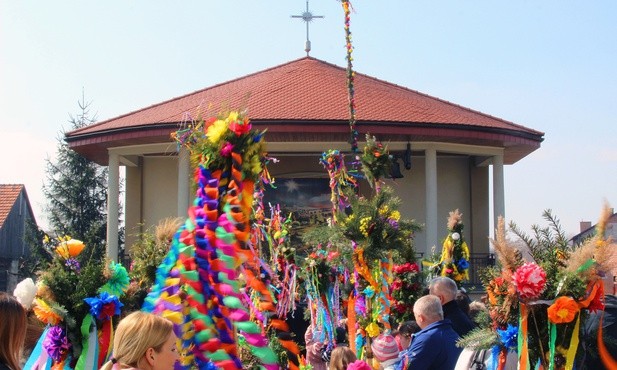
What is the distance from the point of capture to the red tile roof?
37681 mm

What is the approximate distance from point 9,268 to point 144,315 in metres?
36.6

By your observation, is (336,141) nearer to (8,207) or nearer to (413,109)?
(413,109)

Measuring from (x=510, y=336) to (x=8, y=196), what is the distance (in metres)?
36.6

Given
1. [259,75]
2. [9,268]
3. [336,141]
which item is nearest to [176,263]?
[336,141]

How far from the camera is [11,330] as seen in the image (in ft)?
12.5

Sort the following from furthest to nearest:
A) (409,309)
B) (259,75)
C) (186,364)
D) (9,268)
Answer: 1. (9,268)
2. (259,75)
3. (409,309)
4. (186,364)

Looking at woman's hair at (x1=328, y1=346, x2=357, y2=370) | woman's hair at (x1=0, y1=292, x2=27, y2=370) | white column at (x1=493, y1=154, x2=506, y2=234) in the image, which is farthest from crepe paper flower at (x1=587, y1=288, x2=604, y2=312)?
white column at (x1=493, y1=154, x2=506, y2=234)

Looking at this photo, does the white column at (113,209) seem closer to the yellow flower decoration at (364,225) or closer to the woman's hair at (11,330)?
the yellow flower decoration at (364,225)

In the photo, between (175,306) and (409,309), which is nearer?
(175,306)

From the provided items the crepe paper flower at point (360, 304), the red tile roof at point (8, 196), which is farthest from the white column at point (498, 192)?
the red tile roof at point (8, 196)

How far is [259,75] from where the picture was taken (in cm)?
2502

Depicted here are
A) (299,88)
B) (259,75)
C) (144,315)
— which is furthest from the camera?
(259,75)

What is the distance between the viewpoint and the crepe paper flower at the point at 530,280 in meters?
4.67

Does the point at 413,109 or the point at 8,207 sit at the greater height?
the point at 413,109
